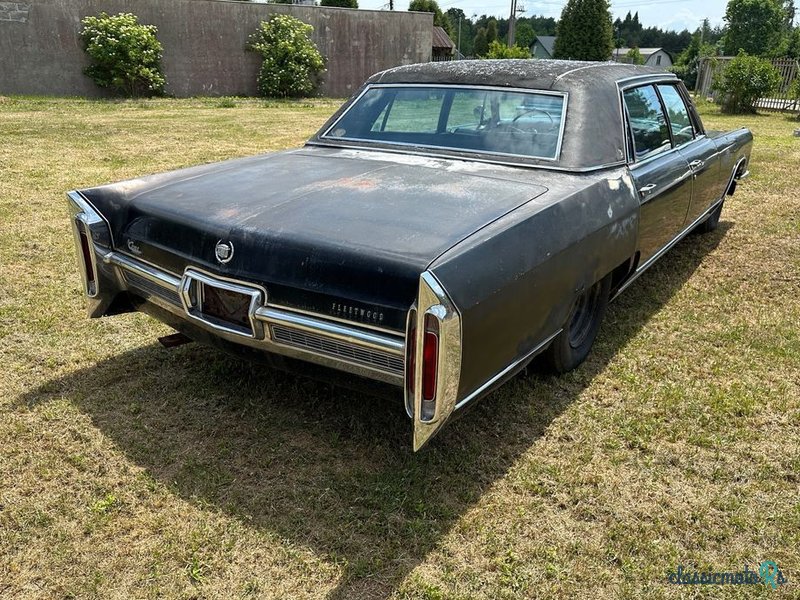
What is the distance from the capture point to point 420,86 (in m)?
3.65

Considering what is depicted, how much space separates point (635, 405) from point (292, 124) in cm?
1132

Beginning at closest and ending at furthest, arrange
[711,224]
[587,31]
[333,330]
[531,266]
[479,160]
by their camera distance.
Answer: [333,330] → [531,266] → [479,160] → [711,224] → [587,31]

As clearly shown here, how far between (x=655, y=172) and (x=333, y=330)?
86.2 inches

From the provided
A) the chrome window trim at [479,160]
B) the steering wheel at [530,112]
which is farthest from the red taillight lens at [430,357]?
the steering wheel at [530,112]

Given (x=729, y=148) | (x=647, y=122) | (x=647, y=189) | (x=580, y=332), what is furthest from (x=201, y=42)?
(x=580, y=332)

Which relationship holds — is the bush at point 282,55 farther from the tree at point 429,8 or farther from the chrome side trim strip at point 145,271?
the tree at point 429,8

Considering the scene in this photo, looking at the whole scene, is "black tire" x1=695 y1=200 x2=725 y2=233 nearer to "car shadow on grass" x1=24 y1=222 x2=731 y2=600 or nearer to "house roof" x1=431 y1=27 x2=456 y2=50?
"car shadow on grass" x1=24 y1=222 x2=731 y2=600

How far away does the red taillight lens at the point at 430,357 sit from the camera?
6.36 ft

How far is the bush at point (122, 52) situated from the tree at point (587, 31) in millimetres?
22543

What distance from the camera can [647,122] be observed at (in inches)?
146

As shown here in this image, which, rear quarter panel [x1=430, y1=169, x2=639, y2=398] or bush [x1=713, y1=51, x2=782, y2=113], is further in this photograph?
bush [x1=713, y1=51, x2=782, y2=113]

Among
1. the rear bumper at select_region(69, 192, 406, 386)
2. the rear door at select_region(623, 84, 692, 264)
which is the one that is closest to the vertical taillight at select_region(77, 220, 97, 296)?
the rear bumper at select_region(69, 192, 406, 386)

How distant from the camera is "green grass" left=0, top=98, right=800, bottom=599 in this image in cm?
205

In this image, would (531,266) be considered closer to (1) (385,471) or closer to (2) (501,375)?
(2) (501,375)
